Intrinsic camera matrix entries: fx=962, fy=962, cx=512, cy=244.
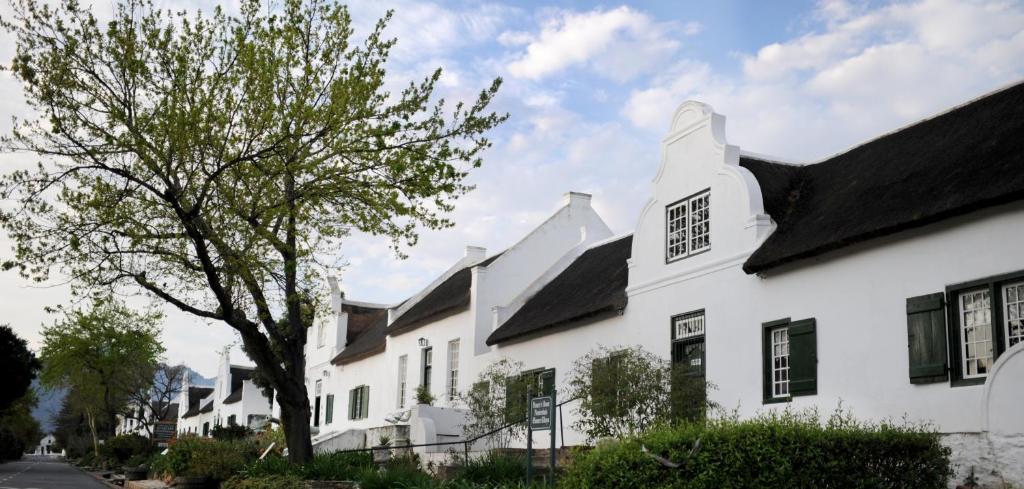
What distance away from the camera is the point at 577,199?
100 feet

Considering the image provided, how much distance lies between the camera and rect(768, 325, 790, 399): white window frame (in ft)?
53.0

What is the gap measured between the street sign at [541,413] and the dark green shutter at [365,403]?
23.9 metres

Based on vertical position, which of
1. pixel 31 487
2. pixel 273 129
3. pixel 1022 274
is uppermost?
pixel 273 129

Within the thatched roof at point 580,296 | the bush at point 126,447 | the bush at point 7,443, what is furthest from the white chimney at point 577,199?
the bush at point 7,443

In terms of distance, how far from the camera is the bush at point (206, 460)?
22.1 meters

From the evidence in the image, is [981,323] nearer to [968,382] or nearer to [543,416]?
[968,382]

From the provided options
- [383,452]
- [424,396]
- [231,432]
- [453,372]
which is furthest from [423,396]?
[231,432]

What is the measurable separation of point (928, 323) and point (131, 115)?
46.2 ft

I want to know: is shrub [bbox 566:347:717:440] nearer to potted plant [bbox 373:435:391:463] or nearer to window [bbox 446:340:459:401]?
potted plant [bbox 373:435:391:463]

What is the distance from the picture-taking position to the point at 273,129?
60.2 ft

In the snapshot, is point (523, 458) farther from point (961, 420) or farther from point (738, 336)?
point (961, 420)

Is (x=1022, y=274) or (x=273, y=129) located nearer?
(x=1022, y=274)

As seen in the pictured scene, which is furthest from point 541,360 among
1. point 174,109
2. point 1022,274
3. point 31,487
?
point 31,487

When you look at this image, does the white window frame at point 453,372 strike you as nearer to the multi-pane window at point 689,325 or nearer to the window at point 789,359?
the multi-pane window at point 689,325
